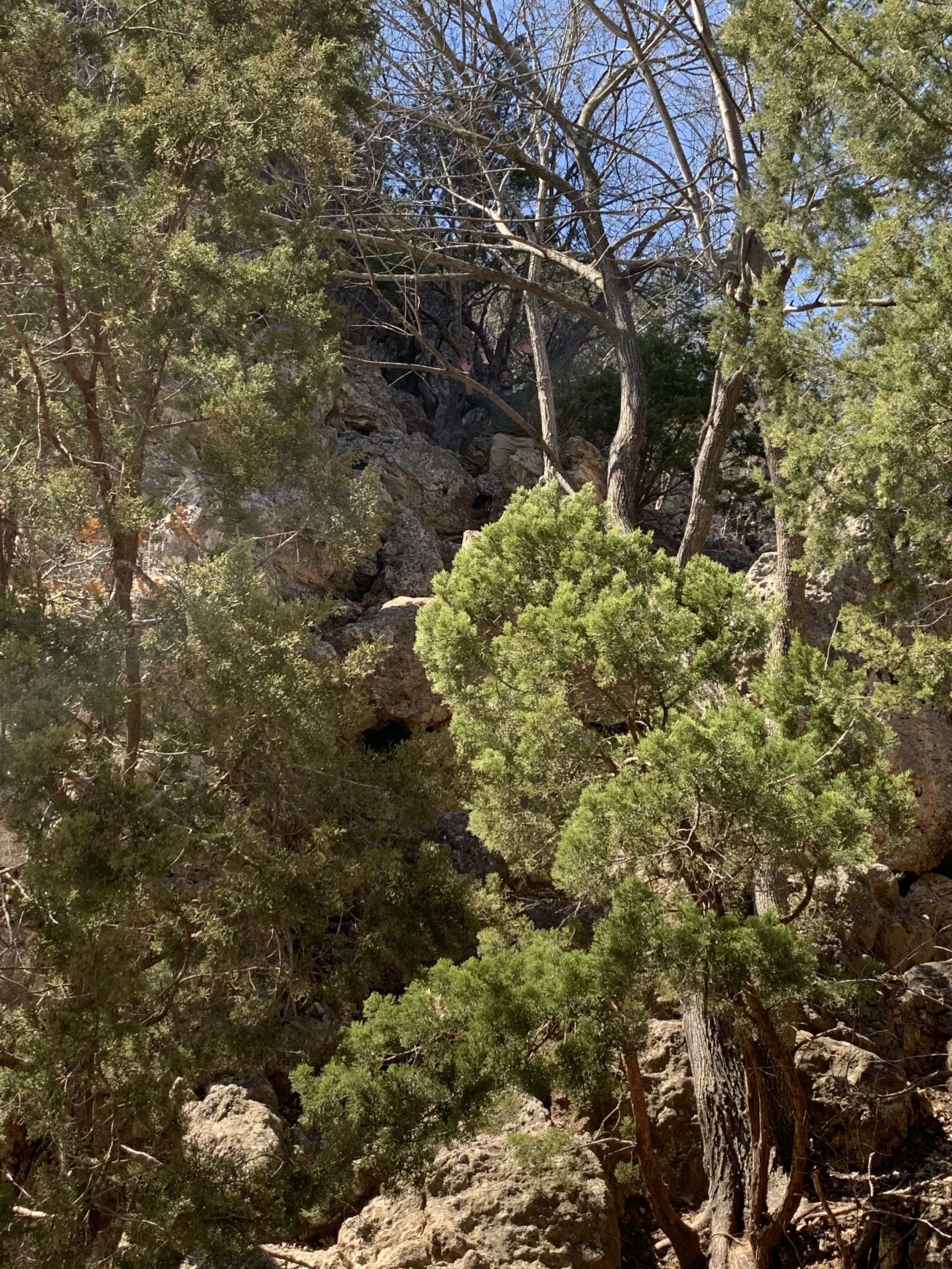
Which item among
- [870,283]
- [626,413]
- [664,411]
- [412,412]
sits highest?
[412,412]

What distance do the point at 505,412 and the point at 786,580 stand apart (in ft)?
19.7

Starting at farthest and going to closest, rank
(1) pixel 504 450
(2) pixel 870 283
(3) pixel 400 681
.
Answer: (1) pixel 504 450, (3) pixel 400 681, (2) pixel 870 283

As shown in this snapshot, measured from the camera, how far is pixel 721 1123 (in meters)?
6.07

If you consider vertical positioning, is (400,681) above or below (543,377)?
below

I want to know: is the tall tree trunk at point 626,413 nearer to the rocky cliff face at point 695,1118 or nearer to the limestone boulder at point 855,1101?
the rocky cliff face at point 695,1118

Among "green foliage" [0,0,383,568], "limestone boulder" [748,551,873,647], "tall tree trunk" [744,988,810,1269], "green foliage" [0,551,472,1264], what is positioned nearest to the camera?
"green foliage" [0,551,472,1264]

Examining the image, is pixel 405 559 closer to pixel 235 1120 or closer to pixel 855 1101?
pixel 235 1120

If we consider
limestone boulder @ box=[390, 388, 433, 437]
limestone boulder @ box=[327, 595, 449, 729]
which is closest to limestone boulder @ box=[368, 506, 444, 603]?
limestone boulder @ box=[327, 595, 449, 729]

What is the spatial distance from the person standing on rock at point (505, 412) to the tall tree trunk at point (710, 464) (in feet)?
12.0

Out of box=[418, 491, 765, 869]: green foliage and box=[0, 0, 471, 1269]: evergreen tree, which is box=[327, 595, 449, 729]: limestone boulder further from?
box=[418, 491, 765, 869]: green foliage

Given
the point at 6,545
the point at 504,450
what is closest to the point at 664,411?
the point at 504,450

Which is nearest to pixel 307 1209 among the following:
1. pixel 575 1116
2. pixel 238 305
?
pixel 575 1116

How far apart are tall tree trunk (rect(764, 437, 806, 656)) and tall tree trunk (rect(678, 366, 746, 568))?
0.70m

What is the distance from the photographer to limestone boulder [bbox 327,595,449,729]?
9.35m
